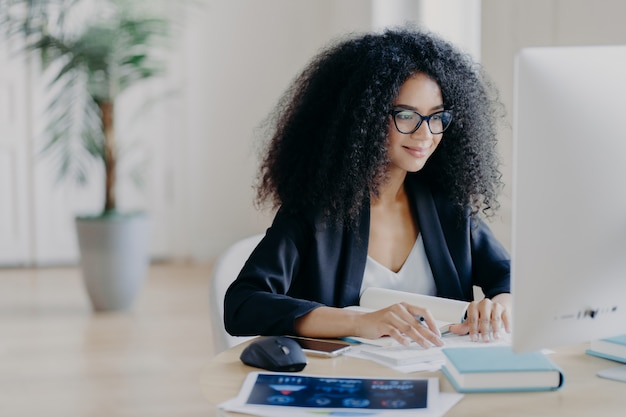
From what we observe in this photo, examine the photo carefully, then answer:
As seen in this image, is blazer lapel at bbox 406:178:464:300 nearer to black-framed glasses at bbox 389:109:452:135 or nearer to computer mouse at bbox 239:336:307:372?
black-framed glasses at bbox 389:109:452:135

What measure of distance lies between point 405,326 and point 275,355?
9.7 inches

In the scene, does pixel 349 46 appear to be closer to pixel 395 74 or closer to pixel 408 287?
pixel 395 74

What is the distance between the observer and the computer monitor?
3.85ft

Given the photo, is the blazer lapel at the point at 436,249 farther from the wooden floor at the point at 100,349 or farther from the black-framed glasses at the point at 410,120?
the wooden floor at the point at 100,349

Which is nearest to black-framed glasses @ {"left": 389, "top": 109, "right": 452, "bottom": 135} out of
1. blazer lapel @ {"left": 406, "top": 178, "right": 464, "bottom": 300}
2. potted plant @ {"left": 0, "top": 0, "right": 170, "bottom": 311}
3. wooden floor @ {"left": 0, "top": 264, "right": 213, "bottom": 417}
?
blazer lapel @ {"left": 406, "top": 178, "right": 464, "bottom": 300}

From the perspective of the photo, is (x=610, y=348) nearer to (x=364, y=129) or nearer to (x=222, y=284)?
(x=364, y=129)

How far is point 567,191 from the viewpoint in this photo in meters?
1.21

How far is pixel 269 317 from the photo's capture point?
1695 millimetres

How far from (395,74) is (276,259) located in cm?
46

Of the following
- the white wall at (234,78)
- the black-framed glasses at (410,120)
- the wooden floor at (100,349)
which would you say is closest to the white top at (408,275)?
the black-framed glasses at (410,120)

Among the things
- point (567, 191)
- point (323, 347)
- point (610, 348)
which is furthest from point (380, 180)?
point (567, 191)

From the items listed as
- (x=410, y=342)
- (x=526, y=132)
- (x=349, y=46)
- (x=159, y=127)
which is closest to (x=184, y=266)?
(x=159, y=127)

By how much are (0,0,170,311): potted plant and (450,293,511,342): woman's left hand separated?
3.32 m

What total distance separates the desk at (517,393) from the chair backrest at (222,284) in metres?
0.30
